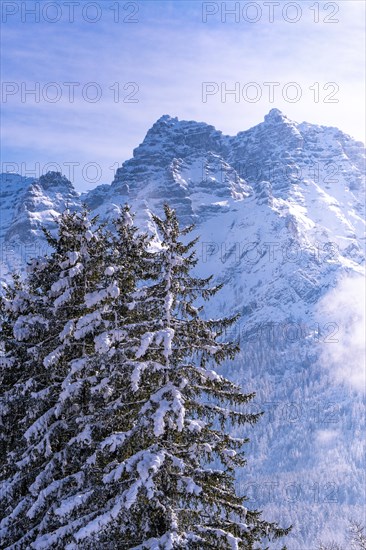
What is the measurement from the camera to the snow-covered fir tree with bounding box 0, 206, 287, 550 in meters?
12.6

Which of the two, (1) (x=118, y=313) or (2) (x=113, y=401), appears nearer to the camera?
(2) (x=113, y=401)

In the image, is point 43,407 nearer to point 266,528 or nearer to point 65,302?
point 65,302

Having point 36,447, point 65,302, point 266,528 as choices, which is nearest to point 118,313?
point 65,302

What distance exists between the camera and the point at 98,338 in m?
13.6

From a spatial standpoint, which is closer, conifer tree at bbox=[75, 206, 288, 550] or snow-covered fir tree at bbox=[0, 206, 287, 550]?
conifer tree at bbox=[75, 206, 288, 550]

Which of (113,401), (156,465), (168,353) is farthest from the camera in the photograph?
(113,401)

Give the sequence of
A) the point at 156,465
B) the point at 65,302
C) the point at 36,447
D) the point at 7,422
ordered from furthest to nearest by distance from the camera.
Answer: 1. the point at 7,422
2. the point at 65,302
3. the point at 36,447
4. the point at 156,465

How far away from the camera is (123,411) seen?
46.0ft

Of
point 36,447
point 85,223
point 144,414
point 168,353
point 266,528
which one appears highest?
point 85,223

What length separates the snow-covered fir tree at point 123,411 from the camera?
12.6 m

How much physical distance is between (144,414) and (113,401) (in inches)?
54.6

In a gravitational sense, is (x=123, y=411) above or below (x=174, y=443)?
above

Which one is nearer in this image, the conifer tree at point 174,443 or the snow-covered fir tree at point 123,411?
the conifer tree at point 174,443

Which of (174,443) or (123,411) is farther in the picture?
(123,411)
